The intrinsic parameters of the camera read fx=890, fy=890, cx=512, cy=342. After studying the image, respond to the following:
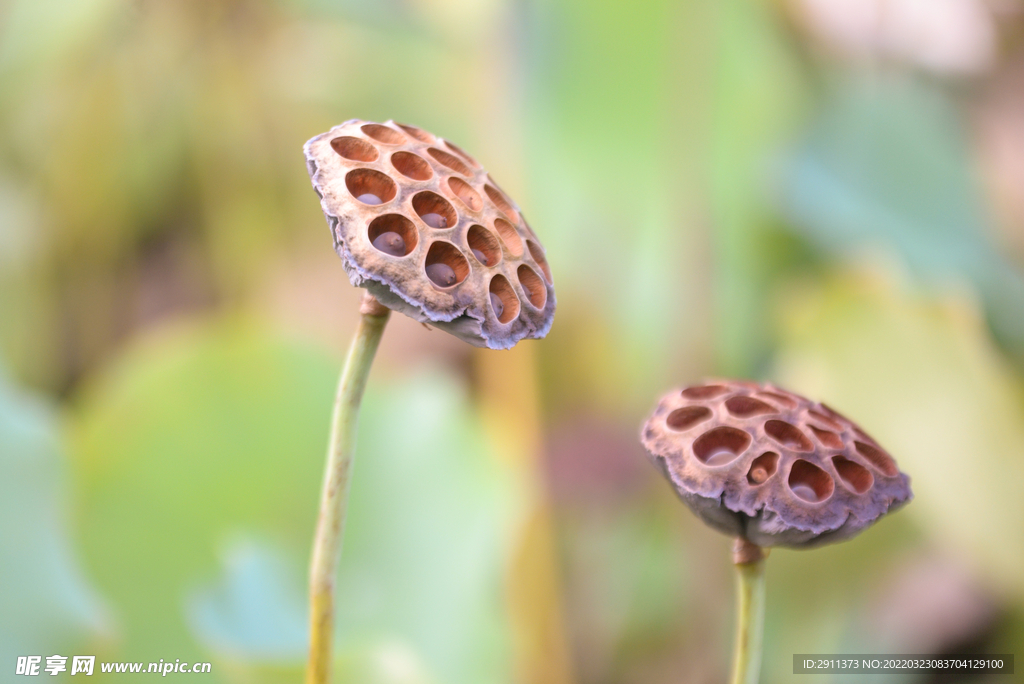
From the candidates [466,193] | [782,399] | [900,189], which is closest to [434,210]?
[466,193]

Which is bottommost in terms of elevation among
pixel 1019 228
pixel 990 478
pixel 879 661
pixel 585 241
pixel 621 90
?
pixel 879 661

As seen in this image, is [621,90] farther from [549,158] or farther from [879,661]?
[879,661]

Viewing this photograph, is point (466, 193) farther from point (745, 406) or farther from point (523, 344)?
point (523, 344)

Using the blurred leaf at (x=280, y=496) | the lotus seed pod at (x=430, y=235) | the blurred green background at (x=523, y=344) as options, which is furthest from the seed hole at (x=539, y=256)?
the blurred leaf at (x=280, y=496)

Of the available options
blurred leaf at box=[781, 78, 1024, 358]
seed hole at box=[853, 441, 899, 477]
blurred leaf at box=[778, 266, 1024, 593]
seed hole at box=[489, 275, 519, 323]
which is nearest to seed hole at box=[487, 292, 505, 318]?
seed hole at box=[489, 275, 519, 323]

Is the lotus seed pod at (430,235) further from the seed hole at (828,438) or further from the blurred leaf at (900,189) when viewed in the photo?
the blurred leaf at (900,189)

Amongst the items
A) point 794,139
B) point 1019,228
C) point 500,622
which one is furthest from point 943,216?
point 500,622

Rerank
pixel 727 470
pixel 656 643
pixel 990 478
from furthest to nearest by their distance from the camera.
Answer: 1. pixel 656 643
2. pixel 990 478
3. pixel 727 470
